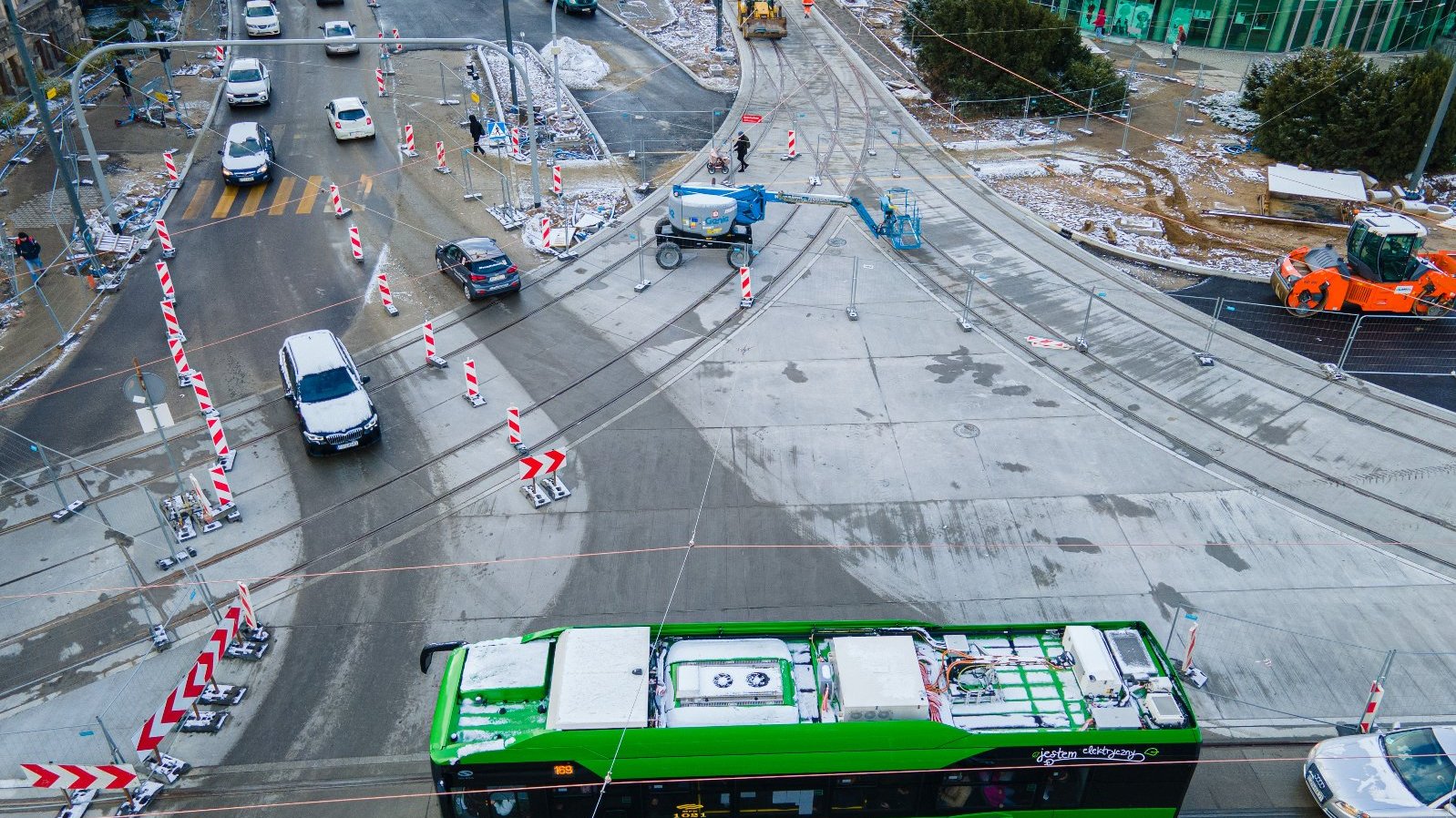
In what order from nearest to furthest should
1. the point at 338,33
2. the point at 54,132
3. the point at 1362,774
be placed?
the point at 1362,774 → the point at 54,132 → the point at 338,33

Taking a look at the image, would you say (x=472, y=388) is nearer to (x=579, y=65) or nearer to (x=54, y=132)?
(x=54, y=132)

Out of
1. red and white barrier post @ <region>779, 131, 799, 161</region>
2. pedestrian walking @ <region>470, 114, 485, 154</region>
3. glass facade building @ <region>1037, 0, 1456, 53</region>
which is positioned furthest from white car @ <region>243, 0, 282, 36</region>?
glass facade building @ <region>1037, 0, 1456, 53</region>

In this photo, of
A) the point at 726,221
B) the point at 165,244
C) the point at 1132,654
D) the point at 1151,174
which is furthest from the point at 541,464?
the point at 1151,174

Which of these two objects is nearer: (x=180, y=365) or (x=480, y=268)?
(x=180, y=365)

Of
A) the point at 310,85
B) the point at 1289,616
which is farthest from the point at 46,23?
the point at 1289,616

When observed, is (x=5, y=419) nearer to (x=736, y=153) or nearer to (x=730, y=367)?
(x=730, y=367)
